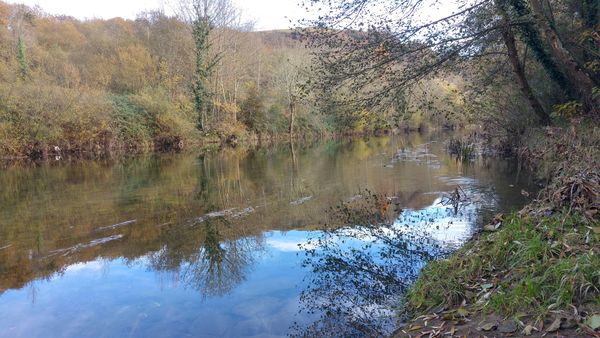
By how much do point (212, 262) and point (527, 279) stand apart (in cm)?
492

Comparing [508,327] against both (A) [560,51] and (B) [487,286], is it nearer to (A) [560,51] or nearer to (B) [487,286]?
(B) [487,286]

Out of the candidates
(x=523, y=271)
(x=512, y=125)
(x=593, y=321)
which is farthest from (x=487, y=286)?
(x=512, y=125)

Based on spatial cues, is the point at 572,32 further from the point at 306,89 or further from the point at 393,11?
the point at 306,89

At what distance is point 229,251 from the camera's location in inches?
309

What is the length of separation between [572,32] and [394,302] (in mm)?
9338

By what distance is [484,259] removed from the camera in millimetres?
4875

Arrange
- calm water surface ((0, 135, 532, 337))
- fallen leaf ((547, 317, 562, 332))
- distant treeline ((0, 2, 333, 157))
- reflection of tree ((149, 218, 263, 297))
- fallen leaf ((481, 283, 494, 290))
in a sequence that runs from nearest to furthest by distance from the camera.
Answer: fallen leaf ((547, 317, 562, 332)) < fallen leaf ((481, 283, 494, 290)) < calm water surface ((0, 135, 532, 337)) < reflection of tree ((149, 218, 263, 297)) < distant treeline ((0, 2, 333, 157))

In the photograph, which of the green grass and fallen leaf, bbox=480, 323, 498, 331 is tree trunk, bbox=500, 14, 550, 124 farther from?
fallen leaf, bbox=480, 323, 498, 331

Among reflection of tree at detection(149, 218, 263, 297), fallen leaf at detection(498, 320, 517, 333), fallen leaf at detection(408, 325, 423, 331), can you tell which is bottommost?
reflection of tree at detection(149, 218, 263, 297)

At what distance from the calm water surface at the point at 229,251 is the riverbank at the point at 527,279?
786 millimetres

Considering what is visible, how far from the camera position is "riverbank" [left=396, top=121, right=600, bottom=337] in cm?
342

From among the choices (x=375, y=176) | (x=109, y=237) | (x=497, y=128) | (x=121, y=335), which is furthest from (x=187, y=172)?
(x=121, y=335)

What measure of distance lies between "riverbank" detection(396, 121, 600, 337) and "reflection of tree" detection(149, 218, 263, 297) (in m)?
2.82

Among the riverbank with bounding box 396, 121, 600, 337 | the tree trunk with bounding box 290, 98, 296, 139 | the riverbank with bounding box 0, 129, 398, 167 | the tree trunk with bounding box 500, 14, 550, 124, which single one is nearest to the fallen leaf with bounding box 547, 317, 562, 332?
the riverbank with bounding box 396, 121, 600, 337
